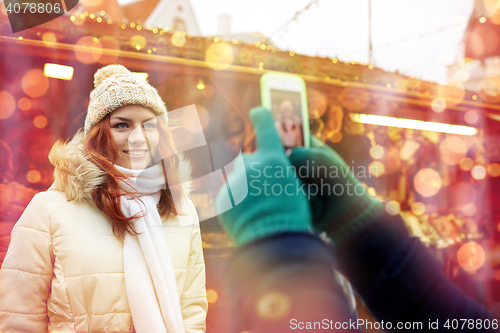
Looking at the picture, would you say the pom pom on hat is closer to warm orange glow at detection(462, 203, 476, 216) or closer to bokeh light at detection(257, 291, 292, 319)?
bokeh light at detection(257, 291, 292, 319)

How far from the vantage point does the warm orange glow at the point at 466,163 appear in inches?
155

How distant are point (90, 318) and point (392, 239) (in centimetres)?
92

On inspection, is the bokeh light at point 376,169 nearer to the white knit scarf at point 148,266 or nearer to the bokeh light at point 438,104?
the bokeh light at point 438,104

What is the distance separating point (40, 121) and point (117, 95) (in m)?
2.29

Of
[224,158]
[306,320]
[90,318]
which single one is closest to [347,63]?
[224,158]

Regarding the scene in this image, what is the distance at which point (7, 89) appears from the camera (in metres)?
2.10

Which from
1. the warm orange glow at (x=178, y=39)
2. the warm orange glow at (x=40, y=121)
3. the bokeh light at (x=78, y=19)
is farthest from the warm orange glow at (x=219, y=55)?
the warm orange glow at (x=40, y=121)

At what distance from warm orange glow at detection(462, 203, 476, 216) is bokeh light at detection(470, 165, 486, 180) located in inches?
19.6

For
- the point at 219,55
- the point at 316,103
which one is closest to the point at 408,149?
the point at 316,103

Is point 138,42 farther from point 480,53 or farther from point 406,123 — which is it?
point 480,53

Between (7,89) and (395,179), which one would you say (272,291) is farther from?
(395,179)

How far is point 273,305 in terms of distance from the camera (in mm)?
566

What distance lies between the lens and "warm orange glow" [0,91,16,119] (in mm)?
2100

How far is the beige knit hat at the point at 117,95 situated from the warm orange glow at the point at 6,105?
1909 mm
